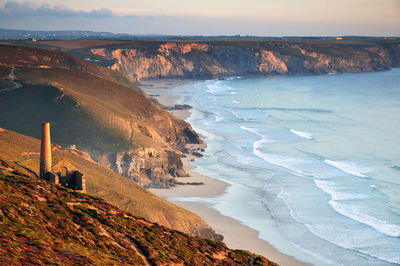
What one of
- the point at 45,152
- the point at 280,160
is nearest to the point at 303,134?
the point at 280,160

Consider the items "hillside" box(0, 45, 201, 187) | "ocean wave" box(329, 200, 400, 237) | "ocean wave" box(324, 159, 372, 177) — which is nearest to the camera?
"ocean wave" box(329, 200, 400, 237)

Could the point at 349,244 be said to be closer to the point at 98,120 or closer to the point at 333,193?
the point at 333,193

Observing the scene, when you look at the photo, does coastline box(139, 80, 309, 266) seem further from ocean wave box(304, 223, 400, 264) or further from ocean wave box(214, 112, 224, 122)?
ocean wave box(214, 112, 224, 122)

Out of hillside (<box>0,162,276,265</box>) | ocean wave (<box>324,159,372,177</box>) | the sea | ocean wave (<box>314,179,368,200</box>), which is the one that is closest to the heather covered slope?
hillside (<box>0,162,276,265</box>)

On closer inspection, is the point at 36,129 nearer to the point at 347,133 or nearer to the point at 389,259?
the point at 389,259

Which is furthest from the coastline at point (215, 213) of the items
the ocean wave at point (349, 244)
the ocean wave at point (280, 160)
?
the ocean wave at point (280, 160)

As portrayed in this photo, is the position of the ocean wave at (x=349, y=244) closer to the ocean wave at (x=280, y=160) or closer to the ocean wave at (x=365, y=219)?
the ocean wave at (x=365, y=219)

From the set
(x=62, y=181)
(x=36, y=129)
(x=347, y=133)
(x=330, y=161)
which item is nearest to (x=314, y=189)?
(x=330, y=161)
